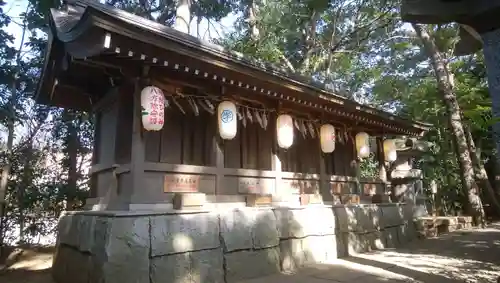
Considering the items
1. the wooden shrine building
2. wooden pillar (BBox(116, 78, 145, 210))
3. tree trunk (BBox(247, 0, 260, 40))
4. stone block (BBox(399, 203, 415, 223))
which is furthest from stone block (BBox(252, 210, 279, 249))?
tree trunk (BBox(247, 0, 260, 40))

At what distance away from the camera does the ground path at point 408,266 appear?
5.71 m

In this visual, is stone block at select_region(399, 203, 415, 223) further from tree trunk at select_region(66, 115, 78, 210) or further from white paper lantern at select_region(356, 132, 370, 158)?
tree trunk at select_region(66, 115, 78, 210)

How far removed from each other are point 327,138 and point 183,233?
191 inches

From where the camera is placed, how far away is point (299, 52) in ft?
63.7

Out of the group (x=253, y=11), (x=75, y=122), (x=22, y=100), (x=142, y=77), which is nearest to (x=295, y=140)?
(x=142, y=77)

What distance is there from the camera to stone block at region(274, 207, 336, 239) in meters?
6.76

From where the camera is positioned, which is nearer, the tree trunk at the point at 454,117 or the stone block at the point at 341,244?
the stone block at the point at 341,244

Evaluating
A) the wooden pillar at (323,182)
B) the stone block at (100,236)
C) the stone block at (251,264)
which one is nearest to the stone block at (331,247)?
the wooden pillar at (323,182)

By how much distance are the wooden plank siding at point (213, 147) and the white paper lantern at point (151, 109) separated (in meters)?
0.46

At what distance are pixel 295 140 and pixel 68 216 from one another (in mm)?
5613

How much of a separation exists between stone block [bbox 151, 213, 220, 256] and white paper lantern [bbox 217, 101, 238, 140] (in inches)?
60.4

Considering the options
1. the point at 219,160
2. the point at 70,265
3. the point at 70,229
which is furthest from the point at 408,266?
the point at 70,229

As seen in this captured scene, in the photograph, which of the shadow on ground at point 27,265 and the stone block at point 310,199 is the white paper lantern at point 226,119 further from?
the shadow on ground at point 27,265

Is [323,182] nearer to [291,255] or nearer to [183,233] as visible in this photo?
[291,255]
